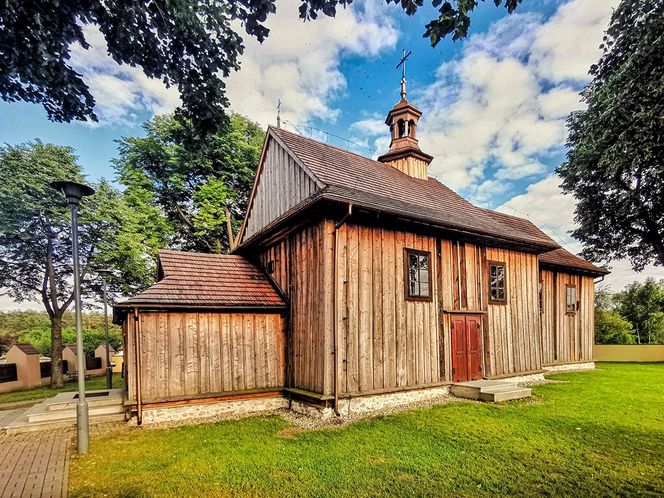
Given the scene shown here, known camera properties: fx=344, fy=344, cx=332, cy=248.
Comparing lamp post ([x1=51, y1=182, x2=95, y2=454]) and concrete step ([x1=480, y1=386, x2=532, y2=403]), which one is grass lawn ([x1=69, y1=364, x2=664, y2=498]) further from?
concrete step ([x1=480, y1=386, x2=532, y2=403])

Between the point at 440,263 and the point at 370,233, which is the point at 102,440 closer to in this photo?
the point at 370,233

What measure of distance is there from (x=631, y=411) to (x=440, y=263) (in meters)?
5.25

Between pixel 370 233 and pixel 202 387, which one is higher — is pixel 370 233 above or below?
above

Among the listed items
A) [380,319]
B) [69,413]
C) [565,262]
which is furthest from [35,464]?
[565,262]

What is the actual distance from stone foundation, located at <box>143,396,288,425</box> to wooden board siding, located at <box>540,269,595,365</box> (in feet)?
39.5

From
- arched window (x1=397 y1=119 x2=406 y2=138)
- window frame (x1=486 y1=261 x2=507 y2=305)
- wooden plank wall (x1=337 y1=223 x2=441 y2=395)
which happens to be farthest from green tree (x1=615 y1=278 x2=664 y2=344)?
wooden plank wall (x1=337 y1=223 x2=441 y2=395)

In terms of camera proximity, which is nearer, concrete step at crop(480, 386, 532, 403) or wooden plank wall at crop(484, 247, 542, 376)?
concrete step at crop(480, 386, 532, 403)

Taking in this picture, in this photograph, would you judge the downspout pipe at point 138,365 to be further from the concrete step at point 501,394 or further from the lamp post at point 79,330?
the concrete step at point 501,394

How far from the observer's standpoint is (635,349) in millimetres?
20547

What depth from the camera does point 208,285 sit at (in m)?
9.23

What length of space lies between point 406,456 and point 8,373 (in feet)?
65.9

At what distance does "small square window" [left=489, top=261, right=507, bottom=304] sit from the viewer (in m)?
10.8

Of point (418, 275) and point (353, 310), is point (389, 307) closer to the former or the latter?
point (353, 310)

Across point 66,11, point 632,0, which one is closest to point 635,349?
point 632,0
